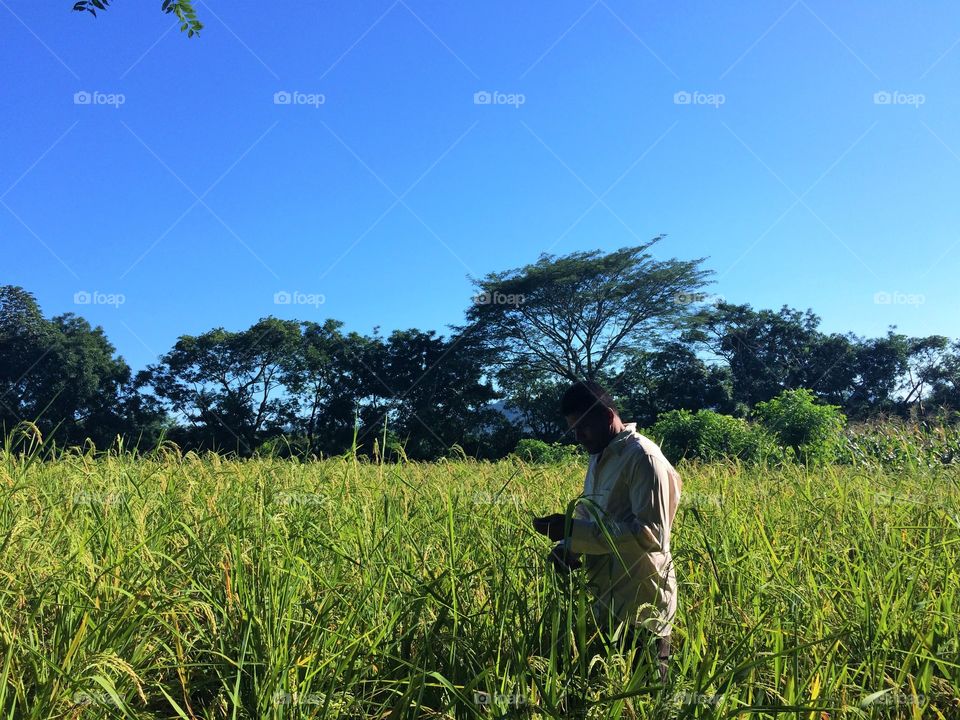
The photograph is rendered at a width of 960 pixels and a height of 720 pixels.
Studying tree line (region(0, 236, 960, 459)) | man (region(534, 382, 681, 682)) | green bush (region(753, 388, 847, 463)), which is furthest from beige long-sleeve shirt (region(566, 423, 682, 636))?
tree line (region(0, 236, 960, 459))

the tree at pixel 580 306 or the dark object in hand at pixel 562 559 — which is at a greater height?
the tree at pixel 580 306

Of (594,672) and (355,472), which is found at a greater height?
(355,472)

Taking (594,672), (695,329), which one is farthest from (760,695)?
(695,329)

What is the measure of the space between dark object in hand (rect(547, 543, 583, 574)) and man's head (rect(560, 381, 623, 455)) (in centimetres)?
40

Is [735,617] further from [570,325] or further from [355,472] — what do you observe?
[570,325]

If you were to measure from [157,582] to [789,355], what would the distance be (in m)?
32.1

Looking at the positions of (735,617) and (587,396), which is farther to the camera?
(587,396)

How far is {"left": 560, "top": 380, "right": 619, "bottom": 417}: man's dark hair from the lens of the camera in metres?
2.60

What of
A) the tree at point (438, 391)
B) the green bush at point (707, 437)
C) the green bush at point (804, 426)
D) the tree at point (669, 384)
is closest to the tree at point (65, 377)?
the tree at point (438, 391)

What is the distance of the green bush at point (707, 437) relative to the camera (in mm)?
13078

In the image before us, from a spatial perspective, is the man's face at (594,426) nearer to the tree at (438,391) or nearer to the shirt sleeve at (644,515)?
the shirt sleeve at (644,515)

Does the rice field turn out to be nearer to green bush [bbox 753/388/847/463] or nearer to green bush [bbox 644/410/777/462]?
green bush [bbox 644/410/777/462]

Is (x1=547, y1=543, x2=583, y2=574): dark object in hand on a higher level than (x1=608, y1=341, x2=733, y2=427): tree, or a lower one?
lower

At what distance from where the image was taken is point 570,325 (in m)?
29.1
